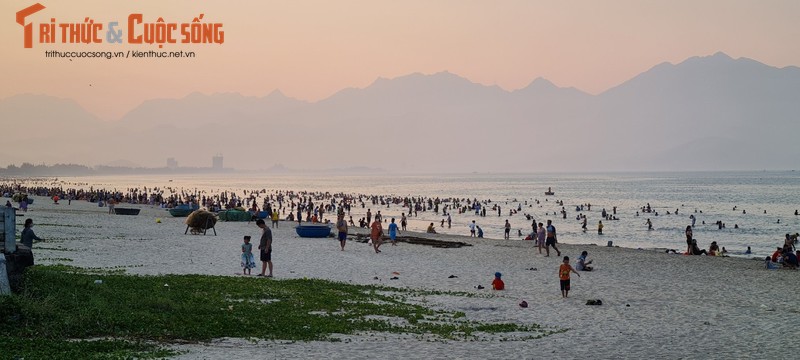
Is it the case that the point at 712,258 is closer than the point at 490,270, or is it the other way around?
the point at 490,270

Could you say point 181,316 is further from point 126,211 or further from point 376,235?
point 126,211

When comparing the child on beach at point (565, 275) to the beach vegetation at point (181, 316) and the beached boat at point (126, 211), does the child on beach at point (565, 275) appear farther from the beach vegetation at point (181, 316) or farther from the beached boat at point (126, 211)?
the beached boat at point (126, 211)

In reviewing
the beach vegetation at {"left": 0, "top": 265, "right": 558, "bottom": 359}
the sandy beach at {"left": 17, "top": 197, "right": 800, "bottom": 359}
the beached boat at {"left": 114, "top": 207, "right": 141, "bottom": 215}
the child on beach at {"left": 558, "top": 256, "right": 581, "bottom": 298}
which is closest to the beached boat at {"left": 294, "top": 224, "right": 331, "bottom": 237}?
the sandy beach at {"left": 17, "top": 197, "right": 800, "bottom": 359}

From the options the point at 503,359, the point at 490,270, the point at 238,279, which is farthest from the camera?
the point at 490,270

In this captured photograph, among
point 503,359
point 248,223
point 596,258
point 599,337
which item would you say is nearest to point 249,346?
point 503,359

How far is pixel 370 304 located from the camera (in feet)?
63.7

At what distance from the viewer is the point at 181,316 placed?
1559 cm

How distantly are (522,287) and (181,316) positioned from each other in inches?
538

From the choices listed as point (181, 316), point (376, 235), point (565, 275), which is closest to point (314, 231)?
point (376, 235)

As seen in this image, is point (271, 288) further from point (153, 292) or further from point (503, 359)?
point (503, 359)

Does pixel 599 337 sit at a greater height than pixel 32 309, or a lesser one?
lesser

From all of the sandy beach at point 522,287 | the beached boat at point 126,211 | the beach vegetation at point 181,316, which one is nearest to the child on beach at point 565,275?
the sandy beach at point 522,287

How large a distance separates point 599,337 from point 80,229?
3585cm

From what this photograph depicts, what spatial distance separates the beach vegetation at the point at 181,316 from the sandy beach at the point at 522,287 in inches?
31.7
